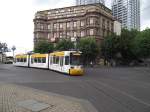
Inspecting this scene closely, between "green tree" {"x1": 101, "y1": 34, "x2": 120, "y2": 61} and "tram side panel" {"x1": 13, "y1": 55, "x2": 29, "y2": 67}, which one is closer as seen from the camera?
"tram side panel" {"x1": 13, "y1": 55, "x2": 29, "y2": 67}

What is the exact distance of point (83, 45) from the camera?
221 ft

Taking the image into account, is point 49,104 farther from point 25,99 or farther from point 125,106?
point 125,106

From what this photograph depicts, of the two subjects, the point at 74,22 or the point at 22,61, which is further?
the point at 74,22

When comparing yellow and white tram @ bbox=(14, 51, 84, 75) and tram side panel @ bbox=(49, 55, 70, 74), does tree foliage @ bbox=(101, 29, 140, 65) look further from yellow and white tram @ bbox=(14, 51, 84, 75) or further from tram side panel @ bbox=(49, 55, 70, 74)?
tram side panel @ bbox=(49, 55, 70, 74)

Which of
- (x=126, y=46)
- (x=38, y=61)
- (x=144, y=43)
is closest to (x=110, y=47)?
(x=126, y=46)

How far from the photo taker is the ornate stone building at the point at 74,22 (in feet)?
267

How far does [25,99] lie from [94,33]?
2815 inches

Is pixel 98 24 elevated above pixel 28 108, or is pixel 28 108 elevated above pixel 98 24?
pixel 98 24

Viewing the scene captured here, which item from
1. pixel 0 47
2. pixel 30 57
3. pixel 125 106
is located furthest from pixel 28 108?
pixel 0 47

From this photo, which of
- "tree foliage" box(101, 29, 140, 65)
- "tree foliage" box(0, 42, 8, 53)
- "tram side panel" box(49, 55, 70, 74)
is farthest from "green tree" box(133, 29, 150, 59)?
"tree foliage" box(0, 42, 8, 53)

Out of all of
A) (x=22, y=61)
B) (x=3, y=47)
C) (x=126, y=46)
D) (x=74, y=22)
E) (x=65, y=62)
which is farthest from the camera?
(x=3, y=47)

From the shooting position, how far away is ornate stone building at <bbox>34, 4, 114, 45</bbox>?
267ft

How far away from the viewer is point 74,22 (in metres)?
89.9

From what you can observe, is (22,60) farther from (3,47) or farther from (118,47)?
(3,47)
